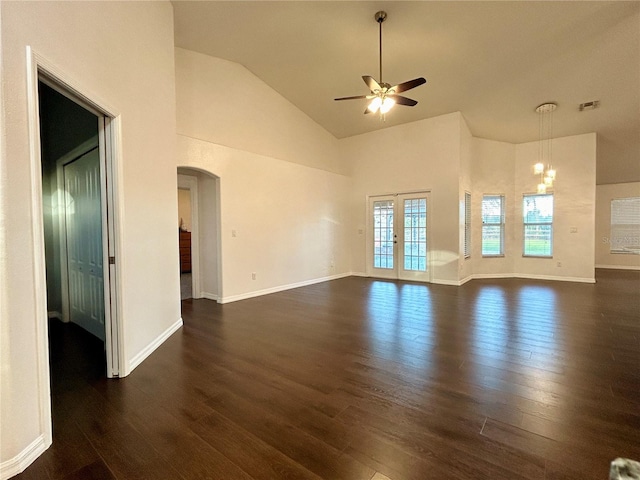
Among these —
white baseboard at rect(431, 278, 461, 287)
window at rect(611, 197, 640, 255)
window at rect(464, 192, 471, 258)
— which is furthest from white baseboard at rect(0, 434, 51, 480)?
window at rect(611, 197, 640, 255)

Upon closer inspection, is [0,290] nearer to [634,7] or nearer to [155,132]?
[155,132]

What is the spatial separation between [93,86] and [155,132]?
97cm

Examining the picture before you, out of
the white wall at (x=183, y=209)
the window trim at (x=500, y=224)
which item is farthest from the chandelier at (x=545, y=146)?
the white wall at (x=183, y=209)

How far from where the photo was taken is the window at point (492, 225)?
24.5 ft

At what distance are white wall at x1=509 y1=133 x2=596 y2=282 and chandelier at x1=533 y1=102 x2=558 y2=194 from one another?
11cm

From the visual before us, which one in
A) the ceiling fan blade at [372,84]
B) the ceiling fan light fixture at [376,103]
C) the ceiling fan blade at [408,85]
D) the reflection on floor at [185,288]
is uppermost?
the ceiling fan blade at [372,84]

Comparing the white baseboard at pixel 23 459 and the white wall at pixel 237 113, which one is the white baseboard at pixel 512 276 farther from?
the white baseboard at pixel 23 459

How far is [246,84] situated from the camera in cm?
550

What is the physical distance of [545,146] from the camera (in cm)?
714

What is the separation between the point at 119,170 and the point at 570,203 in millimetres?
8646

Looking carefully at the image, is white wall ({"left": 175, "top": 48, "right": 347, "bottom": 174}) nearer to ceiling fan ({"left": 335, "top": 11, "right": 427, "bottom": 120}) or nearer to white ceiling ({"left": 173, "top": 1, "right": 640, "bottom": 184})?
white ceiling ({"left": 173, "top": 1, "right": 640, "bottom": 184})

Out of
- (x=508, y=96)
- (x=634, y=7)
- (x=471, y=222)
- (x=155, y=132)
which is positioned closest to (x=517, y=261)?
(x=471, y=222)

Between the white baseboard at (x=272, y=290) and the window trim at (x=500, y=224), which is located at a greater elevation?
the window trim at (x=500, y=224)

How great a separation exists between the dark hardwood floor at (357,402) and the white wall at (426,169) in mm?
2699
